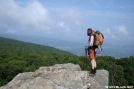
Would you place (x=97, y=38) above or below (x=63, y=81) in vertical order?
above

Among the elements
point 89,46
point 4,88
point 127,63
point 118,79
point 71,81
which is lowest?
point 118,79

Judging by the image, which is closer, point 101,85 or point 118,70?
point 101,85

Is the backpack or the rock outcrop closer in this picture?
the rock outcrop

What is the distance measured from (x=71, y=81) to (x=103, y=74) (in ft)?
8.57

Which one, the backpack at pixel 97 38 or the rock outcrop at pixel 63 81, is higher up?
the backpack at pixel 97 38

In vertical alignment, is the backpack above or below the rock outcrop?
above

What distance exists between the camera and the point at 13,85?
30.8 ft

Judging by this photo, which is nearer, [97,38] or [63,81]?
[63,81]

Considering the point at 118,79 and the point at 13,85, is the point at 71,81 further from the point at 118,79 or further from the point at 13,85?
the point at 118,79

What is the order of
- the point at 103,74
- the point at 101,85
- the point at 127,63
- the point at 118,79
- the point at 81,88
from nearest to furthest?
the point at 81,88 < the point at 101,85 < the point at 103,74 < the point at 118,79 < the point at 127,63

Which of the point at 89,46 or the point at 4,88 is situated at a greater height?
the point at 89,46

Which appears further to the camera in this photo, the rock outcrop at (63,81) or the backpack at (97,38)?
the backpack at (97,38)

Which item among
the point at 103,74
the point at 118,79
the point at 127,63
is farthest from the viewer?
the point at 127,63

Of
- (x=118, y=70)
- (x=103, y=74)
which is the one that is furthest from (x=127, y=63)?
(x=103, y=74)
